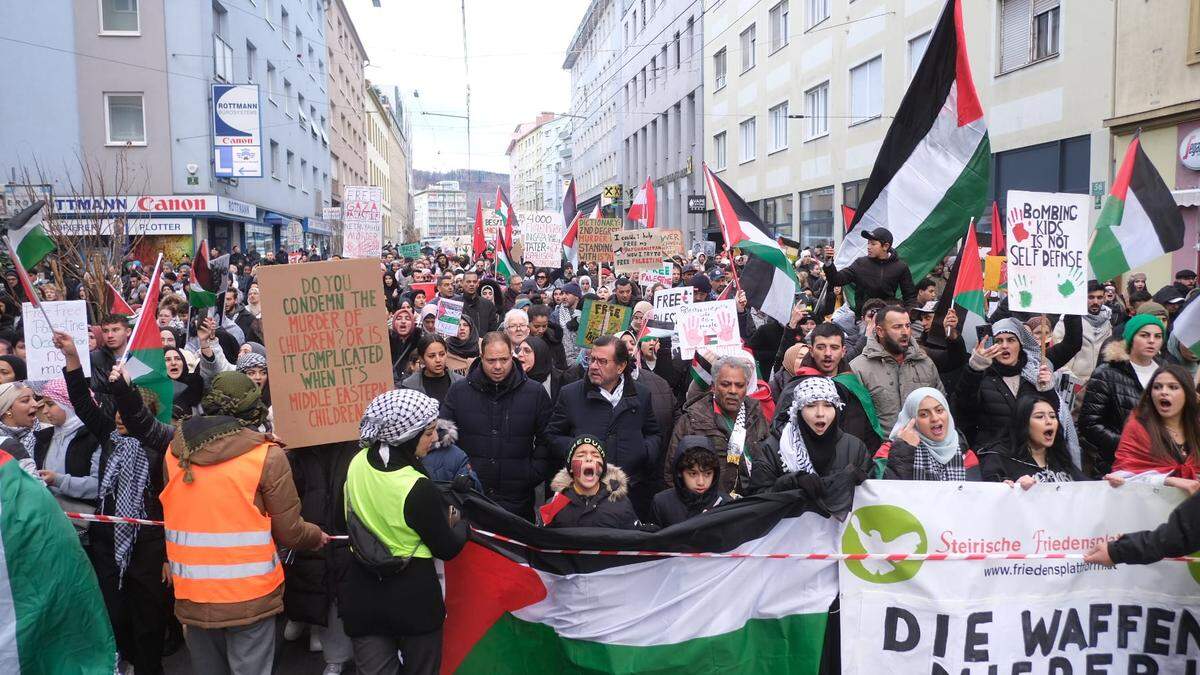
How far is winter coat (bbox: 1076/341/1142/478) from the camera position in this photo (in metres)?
5.92

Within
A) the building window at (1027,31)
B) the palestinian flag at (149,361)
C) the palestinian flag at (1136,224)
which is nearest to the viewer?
the palestinian flag at (149,361)

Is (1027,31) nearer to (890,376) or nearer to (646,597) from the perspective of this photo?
(890,376)

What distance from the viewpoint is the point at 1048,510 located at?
14.4ft

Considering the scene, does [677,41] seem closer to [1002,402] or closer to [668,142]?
[668,142]

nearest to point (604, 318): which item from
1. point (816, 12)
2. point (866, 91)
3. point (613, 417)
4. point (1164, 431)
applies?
point (613, 417)

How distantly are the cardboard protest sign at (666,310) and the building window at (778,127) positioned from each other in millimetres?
23629

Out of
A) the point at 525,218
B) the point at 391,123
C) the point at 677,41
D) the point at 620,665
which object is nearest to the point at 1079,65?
the point at 525,218

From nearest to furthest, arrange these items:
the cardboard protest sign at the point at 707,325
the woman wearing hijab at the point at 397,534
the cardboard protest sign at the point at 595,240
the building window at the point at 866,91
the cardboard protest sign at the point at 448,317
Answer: the woman wearing hijab at the point at 397,534, the cardboard protest sign at the point at 707,325, the cardboard protest sign at the point at 448,317, the cardboard protest sign at the point at 595,240, the building window at the point at 866,91

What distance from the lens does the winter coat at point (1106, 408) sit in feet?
19.4

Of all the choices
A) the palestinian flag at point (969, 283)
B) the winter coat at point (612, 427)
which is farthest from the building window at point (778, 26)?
the winter coat at point (612, 427)

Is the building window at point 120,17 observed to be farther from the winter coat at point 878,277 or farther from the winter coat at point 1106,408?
the winter coat at point 1106,408

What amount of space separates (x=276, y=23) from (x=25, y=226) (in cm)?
3610

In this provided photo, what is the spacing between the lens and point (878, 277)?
7.64m

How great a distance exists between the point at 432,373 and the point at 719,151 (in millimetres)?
33915
